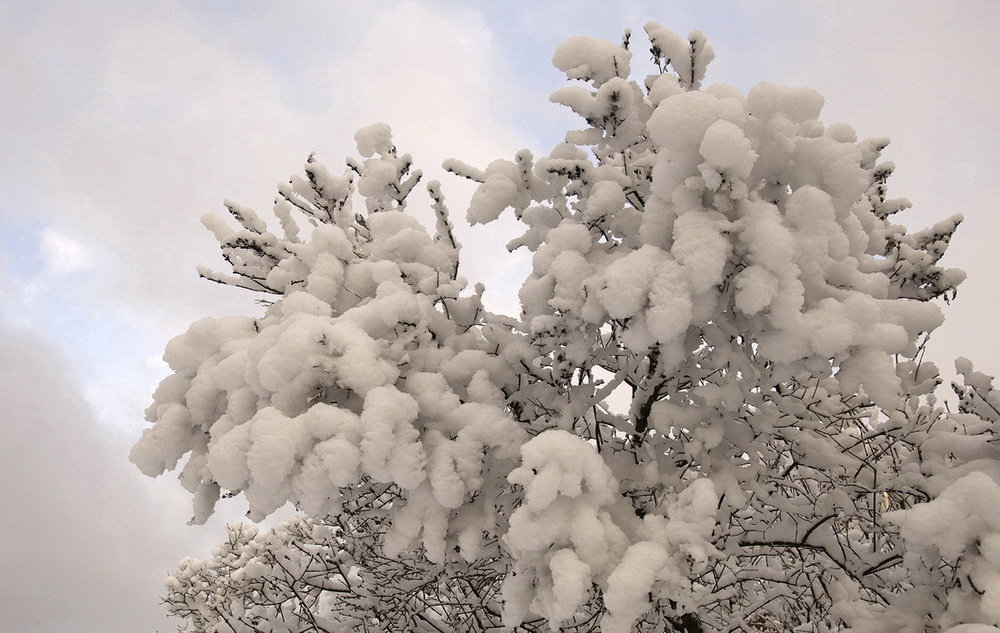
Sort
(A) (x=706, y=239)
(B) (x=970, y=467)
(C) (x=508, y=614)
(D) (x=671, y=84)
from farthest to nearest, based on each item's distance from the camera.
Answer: (D) (x=671, y=84), (B) (x=970, y=467), (C) (x=508, y=614), (A) (x=706, y=239)

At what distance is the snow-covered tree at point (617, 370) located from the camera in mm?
2549

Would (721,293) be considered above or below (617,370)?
below

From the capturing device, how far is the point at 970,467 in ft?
9.61

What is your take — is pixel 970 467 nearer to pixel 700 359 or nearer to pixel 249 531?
pixel 700 359

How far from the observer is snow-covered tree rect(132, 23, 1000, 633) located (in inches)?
100

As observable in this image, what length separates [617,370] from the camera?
3678 millimetres

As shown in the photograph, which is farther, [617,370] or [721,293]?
[617,370]

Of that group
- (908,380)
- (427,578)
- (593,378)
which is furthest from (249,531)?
(908,380)

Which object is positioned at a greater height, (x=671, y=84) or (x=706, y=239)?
(x=671, y=84)

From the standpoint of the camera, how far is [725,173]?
2.56 metres

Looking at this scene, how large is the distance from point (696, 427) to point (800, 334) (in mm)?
980

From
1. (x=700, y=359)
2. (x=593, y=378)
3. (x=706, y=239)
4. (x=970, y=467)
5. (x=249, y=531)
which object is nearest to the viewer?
(x=706, y=239)

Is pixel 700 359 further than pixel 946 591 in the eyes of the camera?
Yes

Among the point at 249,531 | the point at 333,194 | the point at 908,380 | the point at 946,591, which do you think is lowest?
the point at 946,591
